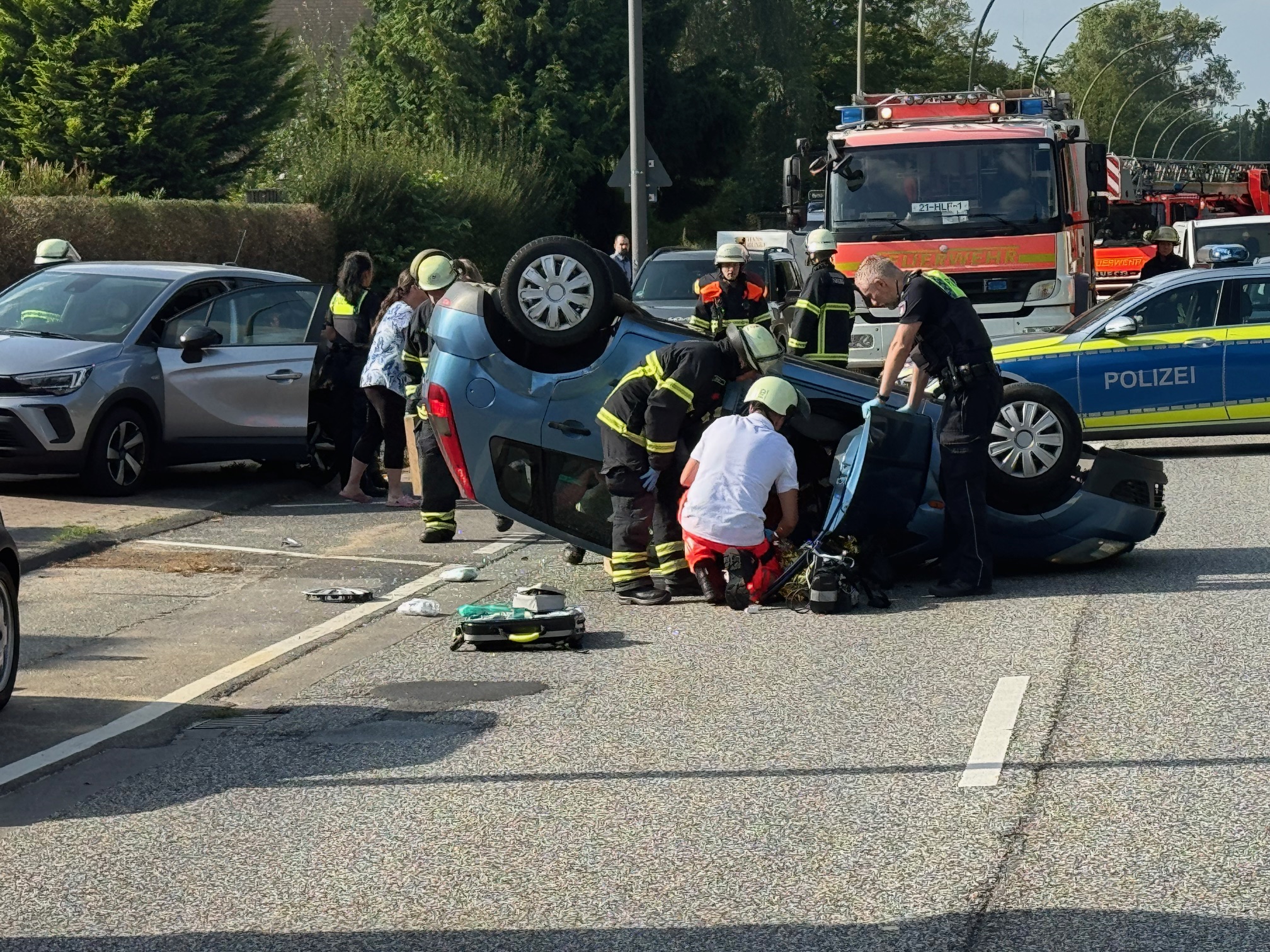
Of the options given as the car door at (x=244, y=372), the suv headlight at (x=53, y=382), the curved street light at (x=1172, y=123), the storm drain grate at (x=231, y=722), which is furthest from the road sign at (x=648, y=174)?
the curved street light at (x=1172, y=123)

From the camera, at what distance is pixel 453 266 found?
12.6m

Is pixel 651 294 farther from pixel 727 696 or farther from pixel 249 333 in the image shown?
pixel 727 696

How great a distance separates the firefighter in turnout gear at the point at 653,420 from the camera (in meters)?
9.53

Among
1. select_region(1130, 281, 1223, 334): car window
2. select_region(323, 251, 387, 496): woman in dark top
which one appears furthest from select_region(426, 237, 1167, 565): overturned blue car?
select_region(1130, 281, 1223, 334): car window

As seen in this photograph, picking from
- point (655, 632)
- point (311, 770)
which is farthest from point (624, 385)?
point (311, 770)

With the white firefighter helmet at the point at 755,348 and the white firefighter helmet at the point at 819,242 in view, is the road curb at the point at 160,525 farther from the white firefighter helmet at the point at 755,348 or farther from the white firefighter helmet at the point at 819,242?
the white firefighter helmet at the point at 819,242

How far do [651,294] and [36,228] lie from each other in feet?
23.2

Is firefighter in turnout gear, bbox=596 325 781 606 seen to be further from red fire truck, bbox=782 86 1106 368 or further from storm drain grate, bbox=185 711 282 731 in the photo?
red fire truck, bbox=782 86 1106 368

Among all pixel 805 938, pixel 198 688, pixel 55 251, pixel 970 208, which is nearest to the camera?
pixel 805 938

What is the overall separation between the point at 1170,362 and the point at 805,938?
11824 millimetres

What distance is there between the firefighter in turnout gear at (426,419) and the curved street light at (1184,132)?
131 metres

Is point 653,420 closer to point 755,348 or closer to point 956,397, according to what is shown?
point 755,348

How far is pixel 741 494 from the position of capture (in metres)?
9.27

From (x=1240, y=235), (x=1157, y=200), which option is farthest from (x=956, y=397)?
(x=1157, y=200)
